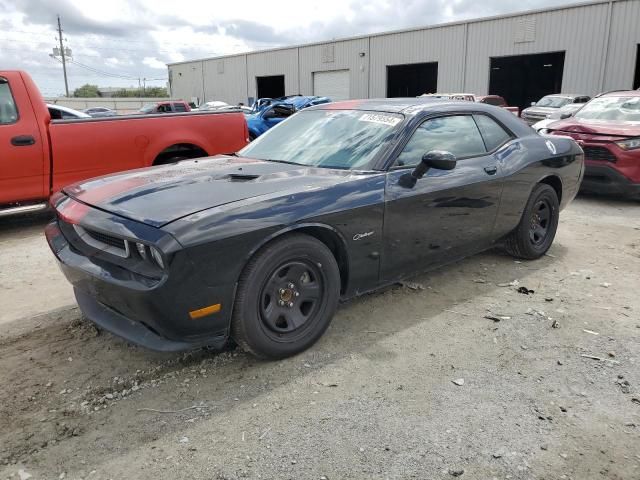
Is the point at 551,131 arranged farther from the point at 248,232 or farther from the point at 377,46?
the point at 377,46

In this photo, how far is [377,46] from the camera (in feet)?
107

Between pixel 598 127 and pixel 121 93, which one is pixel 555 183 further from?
pixel 121 93

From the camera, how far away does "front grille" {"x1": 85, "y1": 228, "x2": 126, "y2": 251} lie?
2.89 metres

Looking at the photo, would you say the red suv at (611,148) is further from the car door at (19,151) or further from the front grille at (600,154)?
the car door at (19,151)

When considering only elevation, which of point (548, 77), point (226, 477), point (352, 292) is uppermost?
point (548, 77)

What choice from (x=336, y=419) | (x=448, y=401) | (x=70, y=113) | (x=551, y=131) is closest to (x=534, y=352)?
(x=448, y=401)

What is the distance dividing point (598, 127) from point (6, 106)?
805cm

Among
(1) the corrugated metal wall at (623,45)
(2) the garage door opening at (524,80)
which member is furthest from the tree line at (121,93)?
(1) the corrugated metal wall at (623,45)

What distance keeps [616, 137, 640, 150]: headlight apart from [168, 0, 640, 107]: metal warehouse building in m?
17.7

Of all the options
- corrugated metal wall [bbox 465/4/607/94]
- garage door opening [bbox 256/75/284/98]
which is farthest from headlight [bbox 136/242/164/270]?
garage door opening [bbox 256/75/284/98]

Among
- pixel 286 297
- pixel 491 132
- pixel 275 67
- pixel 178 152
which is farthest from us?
pixel 275 67

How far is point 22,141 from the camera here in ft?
19.8

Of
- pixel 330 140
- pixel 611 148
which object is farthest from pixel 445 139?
pixel 611 148

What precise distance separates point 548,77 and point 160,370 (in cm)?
3963
